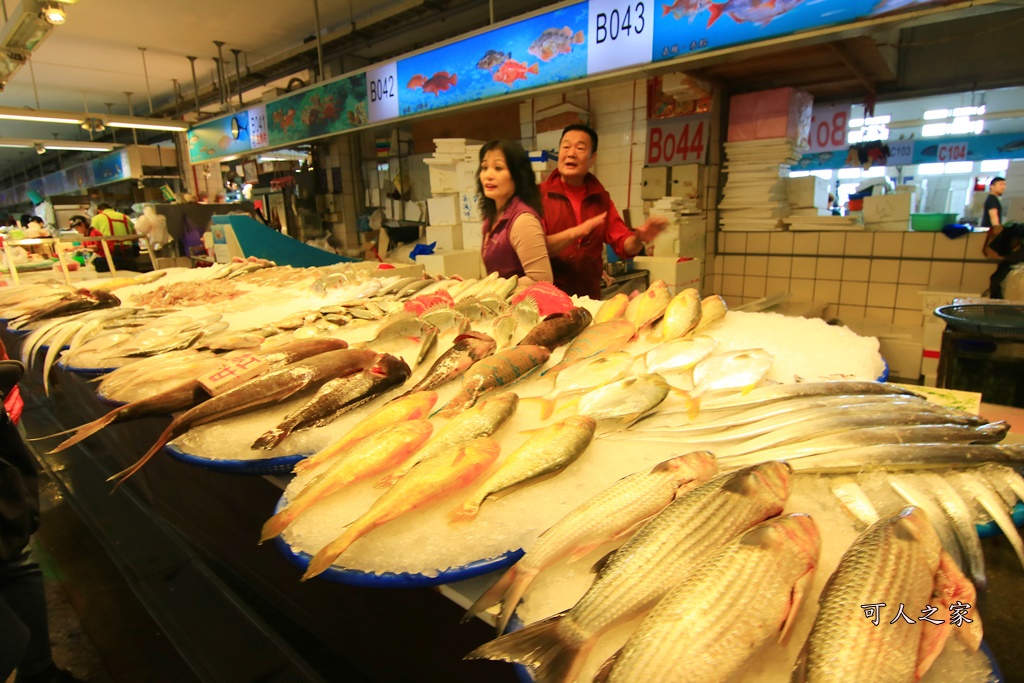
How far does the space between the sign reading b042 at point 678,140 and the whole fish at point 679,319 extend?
386cm

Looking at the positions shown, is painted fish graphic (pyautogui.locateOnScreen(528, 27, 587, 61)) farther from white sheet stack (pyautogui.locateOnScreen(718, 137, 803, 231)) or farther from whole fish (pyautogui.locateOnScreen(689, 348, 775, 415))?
whole fish (pyautogui.locateOnScreen(689, 348, 775, 415))

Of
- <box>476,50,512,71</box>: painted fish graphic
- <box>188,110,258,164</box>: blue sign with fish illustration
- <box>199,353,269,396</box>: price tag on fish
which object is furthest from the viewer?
<box>188,110,258,164</box>: blue sign with fish illustration

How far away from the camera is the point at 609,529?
2.66 ft

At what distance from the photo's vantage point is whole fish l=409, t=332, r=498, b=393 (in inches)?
59.4

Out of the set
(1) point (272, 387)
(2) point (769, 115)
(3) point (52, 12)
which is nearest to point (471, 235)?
(2) point (769, 115)

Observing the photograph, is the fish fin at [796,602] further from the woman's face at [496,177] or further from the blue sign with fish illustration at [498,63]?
the blue sign with fish illustration at [498,63]

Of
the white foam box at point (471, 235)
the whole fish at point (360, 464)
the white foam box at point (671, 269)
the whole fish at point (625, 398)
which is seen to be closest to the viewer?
the whole fish at point (360, 464)

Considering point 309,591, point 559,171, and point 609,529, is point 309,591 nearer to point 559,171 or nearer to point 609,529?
point 609,529

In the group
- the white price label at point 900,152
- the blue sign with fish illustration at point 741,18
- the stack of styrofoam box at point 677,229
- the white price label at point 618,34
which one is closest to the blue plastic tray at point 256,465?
the blue sign with fish illustration at point 741,18

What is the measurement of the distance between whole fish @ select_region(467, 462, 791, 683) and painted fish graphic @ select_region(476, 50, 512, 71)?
457cm

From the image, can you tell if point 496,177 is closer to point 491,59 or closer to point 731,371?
point 731,371

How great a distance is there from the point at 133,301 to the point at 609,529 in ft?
11.0

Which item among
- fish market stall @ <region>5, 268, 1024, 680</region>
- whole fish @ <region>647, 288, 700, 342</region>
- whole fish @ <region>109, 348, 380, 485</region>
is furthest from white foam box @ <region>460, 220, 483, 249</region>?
whole fish @ <region>109, 348, 380, 485</region>

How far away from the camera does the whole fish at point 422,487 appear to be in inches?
31.8
